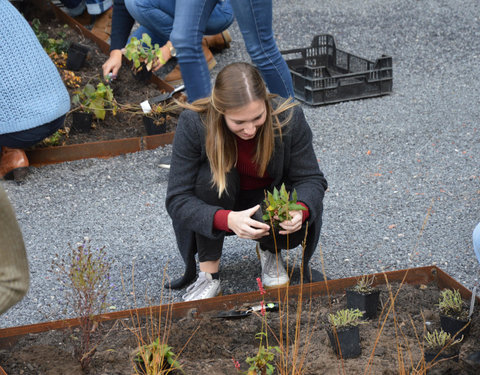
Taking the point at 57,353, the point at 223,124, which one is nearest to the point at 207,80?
the point at 223,124

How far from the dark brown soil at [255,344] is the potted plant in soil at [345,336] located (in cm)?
3

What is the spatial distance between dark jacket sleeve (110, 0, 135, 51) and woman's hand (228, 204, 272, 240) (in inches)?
111

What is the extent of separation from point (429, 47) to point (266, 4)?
2.95 m

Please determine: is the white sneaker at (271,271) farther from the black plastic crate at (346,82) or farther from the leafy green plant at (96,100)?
the black plastic crate at (346,82)

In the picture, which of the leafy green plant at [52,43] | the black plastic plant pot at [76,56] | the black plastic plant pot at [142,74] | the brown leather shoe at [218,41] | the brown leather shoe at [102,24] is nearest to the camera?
the black plastic plant pot at [142,74]

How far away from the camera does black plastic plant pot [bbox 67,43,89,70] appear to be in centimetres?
535

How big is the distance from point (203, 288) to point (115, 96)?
101 inches

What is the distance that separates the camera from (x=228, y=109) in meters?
2.43

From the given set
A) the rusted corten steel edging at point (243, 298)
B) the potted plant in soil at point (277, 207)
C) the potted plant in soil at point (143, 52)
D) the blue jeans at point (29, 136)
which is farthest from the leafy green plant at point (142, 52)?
the rusted corten steel edging at point (243, 298)

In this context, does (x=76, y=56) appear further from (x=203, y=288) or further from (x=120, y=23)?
(x=203, y=288)

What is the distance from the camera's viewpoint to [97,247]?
3.39 meters

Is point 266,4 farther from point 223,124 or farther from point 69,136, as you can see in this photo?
point 69,136

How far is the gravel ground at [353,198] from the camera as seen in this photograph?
3.11 metres

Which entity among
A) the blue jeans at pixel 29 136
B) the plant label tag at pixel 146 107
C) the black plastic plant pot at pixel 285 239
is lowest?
the black plastic plant pot at pixel 285 239
